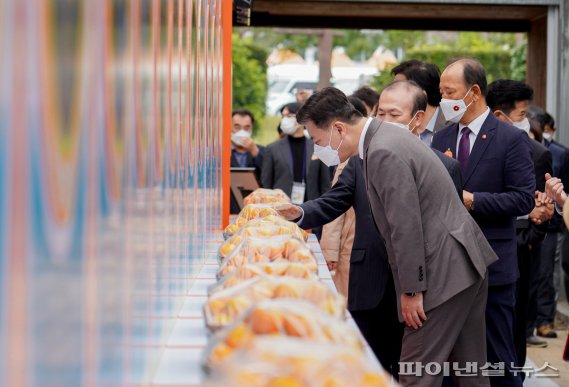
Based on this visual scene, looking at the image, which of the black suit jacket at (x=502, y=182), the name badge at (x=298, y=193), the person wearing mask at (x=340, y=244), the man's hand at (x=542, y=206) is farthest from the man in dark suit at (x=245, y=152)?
the black suit jacket at (x=502, y=182)

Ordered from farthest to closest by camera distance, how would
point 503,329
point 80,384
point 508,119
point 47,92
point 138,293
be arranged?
point 508,119 → point 503,329 → point 138,293 → point 80,384 → point 47,92

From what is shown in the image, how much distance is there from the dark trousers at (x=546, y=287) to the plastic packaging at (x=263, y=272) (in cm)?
682

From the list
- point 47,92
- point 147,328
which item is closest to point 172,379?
point 147,328

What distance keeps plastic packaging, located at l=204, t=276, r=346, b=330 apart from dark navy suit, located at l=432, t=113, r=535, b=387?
9.84ft

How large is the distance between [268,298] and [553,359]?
20.4 ft

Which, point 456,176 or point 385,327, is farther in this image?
point 385,327

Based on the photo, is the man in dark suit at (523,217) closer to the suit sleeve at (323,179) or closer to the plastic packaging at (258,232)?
the suit sleeve at (323,179)

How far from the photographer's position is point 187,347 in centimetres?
264

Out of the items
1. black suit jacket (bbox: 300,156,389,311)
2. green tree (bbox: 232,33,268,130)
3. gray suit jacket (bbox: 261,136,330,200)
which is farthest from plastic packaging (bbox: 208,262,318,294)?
green tree (bbox: 232,33,268,130)

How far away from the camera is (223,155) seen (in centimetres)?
602

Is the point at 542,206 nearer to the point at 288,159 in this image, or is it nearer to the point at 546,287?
the point at 546,287

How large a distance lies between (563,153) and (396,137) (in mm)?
4871

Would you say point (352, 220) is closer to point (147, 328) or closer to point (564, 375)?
point (564, 375)

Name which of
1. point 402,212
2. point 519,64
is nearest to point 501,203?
point 402,212
